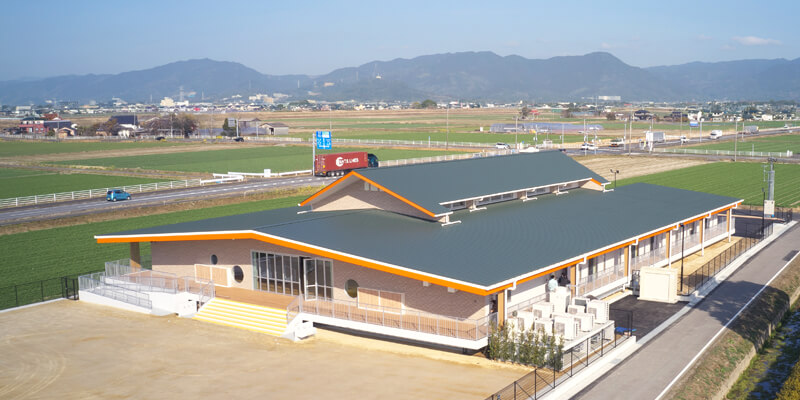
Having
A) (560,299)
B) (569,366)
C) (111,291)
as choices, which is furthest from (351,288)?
(111,291)

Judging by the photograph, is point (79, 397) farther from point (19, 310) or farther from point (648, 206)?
point (648, 206)

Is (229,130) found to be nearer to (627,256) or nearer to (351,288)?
(627,256)

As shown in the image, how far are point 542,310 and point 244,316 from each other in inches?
510

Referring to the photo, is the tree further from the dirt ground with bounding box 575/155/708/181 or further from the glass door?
the glass door

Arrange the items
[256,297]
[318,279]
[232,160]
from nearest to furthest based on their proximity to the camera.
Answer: [318,279] < [256,297] < [232,160]

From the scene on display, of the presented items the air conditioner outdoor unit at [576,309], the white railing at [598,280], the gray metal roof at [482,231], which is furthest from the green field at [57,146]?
the air conditioner outdoor unit at [576,309]

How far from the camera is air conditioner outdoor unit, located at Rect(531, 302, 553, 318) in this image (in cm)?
2858

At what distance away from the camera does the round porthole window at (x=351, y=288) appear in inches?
1215

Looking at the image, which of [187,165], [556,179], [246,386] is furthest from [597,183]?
[187,165]

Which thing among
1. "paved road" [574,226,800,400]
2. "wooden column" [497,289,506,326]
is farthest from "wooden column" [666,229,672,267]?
"wooden column" [497,289,506,326]

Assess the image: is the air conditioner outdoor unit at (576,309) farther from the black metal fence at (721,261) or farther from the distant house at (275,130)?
the distant house at (275,130)

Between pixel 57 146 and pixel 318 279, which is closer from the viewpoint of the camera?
pixel 318 279

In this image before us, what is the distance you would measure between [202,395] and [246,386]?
1487mm

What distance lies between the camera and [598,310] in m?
29.1
